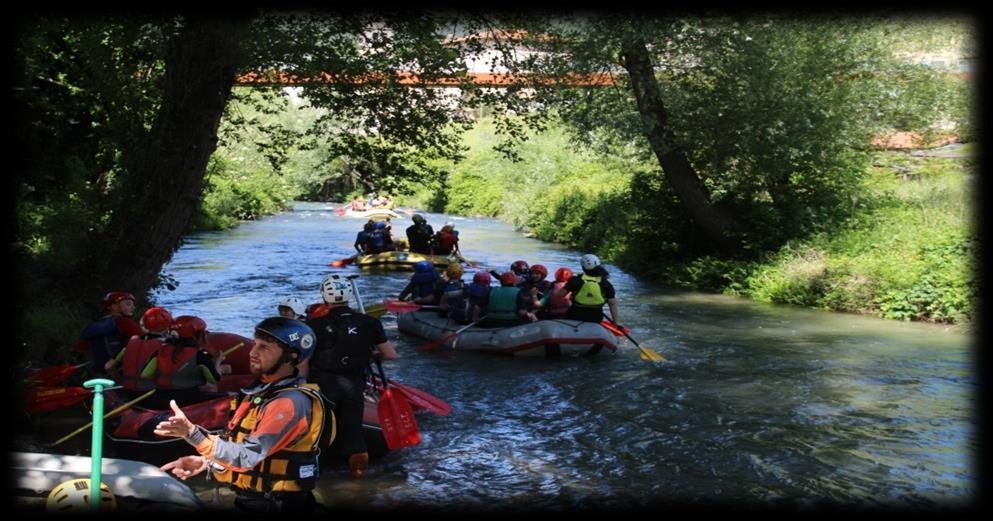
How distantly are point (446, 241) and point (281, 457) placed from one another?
19.2m

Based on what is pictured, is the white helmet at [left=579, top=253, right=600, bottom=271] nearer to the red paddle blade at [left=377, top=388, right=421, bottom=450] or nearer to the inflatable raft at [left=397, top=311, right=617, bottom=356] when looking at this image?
the inflatable raft at [left=397, top=311, right=617, bottom=356]

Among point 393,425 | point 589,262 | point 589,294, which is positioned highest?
point 589,262

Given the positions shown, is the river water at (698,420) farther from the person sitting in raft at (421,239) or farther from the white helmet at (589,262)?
the person sitting in raft at (421,239)

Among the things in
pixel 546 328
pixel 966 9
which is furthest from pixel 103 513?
pixel 966 9

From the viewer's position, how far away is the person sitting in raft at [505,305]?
1383 centimetres

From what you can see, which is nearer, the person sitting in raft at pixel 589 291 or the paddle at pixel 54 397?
the paddle at pixel 54 397

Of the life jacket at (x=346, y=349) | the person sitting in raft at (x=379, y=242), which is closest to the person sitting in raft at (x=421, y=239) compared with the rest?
the person sitting in raft at (x=379, y=242)

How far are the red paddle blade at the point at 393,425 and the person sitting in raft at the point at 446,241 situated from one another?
49.8 feet

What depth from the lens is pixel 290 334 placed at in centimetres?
417

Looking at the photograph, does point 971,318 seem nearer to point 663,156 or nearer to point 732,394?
point 732,394

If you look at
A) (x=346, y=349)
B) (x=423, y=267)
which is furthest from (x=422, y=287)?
(x=346, y=349)

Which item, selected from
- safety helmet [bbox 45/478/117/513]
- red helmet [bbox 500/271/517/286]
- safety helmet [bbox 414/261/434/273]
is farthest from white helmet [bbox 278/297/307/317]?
safety helmet [bbox 414/261/434/273]

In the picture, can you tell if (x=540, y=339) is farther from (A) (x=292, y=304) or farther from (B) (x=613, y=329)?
(A) (x=292, y=304)

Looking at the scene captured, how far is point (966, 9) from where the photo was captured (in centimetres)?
→ 1371
